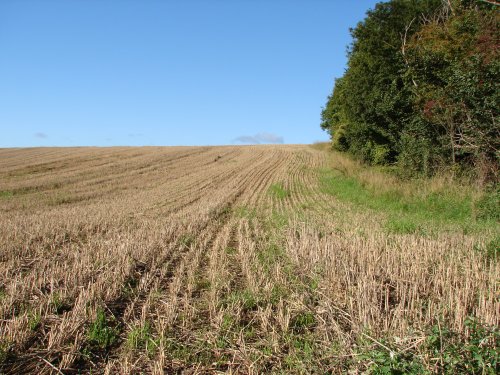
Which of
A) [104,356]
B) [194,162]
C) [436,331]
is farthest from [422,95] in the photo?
[194,162]

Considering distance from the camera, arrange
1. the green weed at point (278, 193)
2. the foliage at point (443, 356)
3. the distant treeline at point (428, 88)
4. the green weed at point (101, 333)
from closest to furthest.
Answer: the foliage at point (443, 356)
the green weed at point (101, 333)
the distant treeline at point (428, 88)
the green weed at point (278, 193)

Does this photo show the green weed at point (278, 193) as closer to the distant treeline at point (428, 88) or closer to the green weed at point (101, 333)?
the distant treeline at point (428, 88)

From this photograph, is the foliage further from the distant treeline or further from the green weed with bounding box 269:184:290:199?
the green weed with bounding box 269:184:290:199

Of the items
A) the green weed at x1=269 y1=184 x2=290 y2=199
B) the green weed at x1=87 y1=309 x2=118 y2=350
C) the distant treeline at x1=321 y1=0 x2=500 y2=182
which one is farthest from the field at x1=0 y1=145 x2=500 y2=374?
the green weed at x1=269 y1=184 x2=290 y2=199

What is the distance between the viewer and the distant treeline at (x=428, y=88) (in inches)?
529

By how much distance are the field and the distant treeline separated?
296cm

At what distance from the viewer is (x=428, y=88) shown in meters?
18.2

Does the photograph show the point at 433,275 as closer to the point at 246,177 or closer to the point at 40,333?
the point at 40,333

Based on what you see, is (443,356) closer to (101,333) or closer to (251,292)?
(251,292)

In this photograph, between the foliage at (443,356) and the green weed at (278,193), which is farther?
the green weed at (278,193)

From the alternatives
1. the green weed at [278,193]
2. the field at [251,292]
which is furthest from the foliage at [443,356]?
the green weed at [278,193]

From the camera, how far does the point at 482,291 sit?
4.69 m

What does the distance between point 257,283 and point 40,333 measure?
2.98m

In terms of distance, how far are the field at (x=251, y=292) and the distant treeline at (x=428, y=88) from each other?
2963mm
